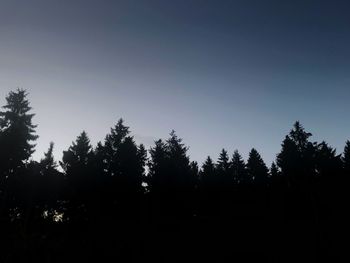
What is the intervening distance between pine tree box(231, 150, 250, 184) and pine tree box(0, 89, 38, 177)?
33.4 metres

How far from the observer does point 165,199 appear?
36.2 metres

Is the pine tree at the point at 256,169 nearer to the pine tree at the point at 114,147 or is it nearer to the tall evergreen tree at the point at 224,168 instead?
the tall evergreen tree at the point at 224,168

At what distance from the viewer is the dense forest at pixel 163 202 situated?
30.0 m

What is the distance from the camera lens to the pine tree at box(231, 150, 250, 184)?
55494 mm

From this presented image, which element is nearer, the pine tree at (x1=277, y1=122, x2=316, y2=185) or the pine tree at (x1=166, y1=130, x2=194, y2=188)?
the pine tree at (x1=166, y1=130, x2=194, y2=188)

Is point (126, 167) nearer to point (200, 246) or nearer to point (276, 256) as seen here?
point (200, 246)

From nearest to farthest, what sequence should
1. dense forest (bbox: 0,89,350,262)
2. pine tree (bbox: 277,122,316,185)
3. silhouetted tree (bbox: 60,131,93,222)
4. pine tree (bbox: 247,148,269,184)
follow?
dense forest (bbox: 0,89,350,262)
silhouetted tree (bbox: 60,131,93,222)
pine tree (bbox: 277,122,316,185)
pine tree (bbox: 247,148,269,184)

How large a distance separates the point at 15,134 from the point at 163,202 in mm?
19371

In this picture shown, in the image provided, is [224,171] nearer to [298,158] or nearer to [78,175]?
[298,158]

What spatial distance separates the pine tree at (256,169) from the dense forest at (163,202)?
1.13 m

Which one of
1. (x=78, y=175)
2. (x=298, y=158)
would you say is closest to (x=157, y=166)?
(x=78, y=175)

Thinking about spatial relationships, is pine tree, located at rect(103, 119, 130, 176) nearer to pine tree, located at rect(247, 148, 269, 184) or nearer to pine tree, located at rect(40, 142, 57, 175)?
pine tree, located at rect(40, 142, 57, 175)

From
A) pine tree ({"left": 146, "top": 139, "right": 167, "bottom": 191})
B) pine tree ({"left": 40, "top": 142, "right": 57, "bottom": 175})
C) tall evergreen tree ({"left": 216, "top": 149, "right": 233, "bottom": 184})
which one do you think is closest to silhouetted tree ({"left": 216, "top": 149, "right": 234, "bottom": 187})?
tall evergreen tree ({"left": 216, "top": 149, "right": 233, "bottom": 184})

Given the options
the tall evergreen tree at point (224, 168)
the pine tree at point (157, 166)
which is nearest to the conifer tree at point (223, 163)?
the tall evergreen tree at point (224, 168)
